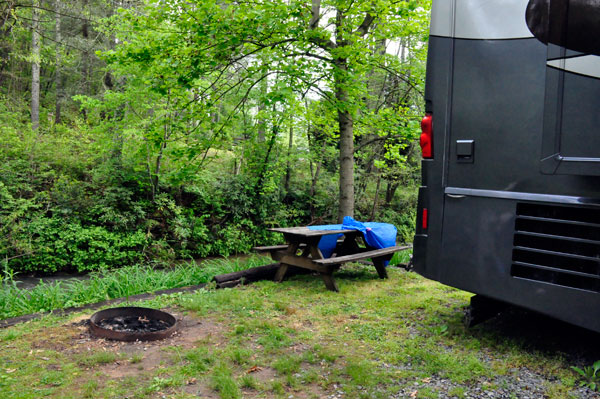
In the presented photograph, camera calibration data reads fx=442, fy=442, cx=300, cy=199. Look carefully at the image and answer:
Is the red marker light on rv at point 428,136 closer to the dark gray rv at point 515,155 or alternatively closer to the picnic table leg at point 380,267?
the dark gray rv at point 515,155

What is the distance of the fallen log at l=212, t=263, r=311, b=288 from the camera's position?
598 centimetres

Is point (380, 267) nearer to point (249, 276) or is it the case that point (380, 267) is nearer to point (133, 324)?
point (249, 276)

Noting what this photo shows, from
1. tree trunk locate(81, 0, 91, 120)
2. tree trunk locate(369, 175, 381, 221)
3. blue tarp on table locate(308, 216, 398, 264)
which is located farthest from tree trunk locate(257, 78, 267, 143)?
tree trunk locate(81, 0, 91, 120)

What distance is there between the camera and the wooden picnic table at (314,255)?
19.0 ft

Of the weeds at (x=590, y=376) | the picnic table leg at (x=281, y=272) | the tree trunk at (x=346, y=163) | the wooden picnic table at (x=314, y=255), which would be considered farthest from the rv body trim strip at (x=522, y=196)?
the tree trunk at (x=346, y=163)

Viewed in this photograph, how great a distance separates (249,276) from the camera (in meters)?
6.25

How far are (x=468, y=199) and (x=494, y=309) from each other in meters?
1.38

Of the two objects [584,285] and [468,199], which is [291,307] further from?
[584,285]

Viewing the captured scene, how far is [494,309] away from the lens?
4.11 metres

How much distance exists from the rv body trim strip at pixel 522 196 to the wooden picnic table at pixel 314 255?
2.50 metres

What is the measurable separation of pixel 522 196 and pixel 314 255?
10.9 ft

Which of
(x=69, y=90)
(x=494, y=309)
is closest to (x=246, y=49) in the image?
(x=494, y=309)

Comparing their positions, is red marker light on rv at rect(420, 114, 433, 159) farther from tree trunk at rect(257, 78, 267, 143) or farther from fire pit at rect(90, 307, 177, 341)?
tree trunk at rect(257, 78, 267, 143)

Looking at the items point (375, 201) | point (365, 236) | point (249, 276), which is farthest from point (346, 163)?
point (375, 201)
